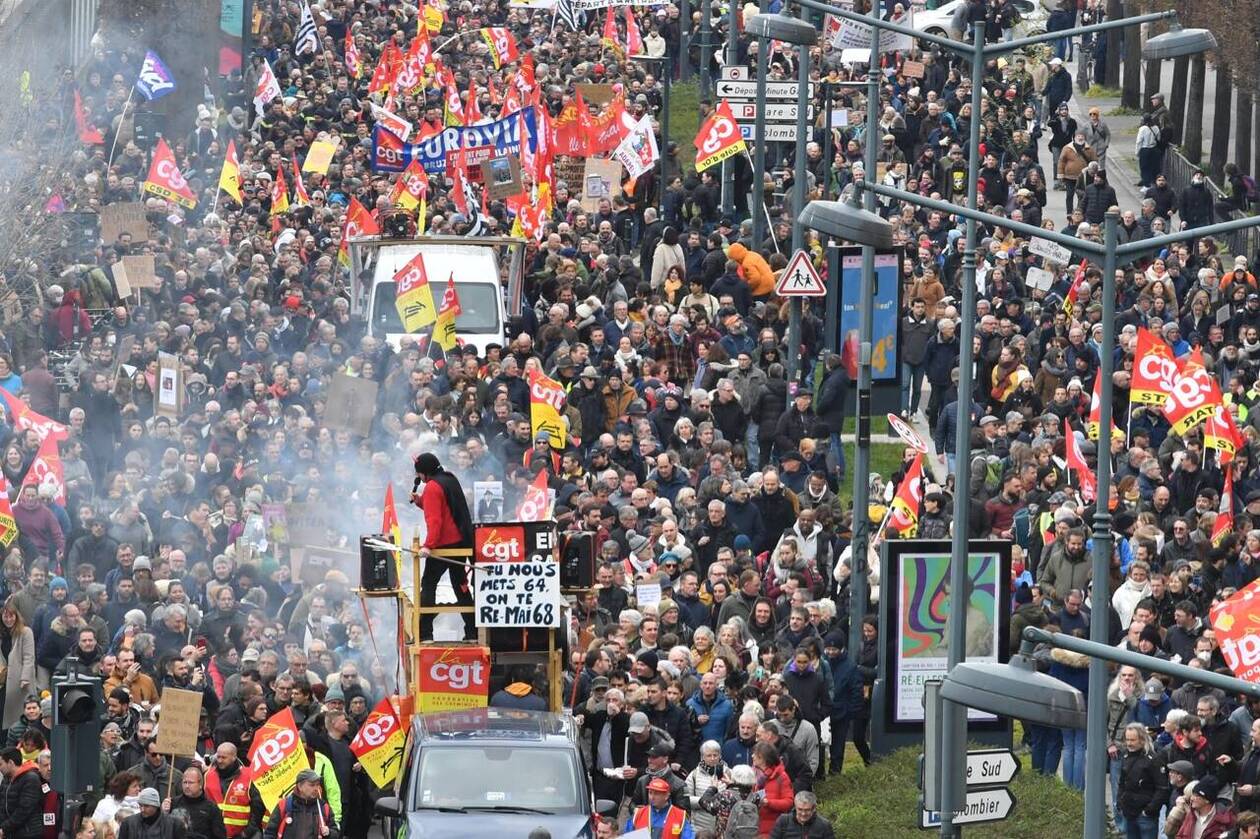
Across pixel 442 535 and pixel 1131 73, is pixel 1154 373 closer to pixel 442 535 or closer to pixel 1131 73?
pixel 442 535

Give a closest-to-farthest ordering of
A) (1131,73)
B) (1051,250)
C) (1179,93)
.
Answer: (1051,250) < (1179,93) < (1131,73)

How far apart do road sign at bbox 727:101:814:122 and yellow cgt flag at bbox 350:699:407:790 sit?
12490 mm

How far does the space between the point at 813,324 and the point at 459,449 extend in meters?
6.37

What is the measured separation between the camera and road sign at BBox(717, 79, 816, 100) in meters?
33.9

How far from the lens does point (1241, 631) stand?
818 inches

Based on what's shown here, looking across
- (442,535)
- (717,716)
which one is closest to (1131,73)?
(717,716)

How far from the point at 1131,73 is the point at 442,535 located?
36.4 meters

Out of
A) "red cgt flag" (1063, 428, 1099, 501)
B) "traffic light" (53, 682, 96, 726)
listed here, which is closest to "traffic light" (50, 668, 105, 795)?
"traffic light" (53, 682, 96, 726)

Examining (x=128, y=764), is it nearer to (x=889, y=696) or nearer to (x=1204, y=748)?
(x=889, y=696)

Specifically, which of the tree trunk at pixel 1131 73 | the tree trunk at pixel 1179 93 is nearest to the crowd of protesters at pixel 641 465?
the tree trunk at pixel 1179 93

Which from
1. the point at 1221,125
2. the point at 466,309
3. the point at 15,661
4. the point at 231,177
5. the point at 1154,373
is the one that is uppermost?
the point at 1221,125

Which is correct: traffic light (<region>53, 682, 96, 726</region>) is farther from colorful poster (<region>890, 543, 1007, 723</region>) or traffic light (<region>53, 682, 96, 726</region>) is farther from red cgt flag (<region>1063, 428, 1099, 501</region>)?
red cgt flag (<region>1063, 428, 1099, 501</region>)

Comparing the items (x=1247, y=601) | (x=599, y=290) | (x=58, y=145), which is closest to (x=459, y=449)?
(x=599, y=290)

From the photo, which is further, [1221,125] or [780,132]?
[1221,125]
